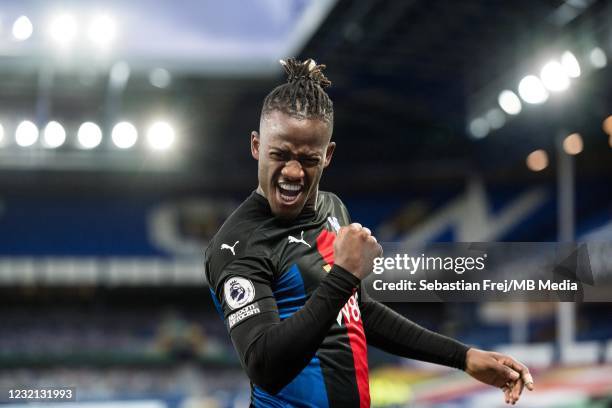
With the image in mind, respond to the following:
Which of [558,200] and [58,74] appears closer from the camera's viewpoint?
[58,74]

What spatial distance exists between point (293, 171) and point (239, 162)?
19.9 metres

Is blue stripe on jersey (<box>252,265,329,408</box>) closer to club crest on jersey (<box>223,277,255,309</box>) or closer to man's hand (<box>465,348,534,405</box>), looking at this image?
club crest on jersey (<box>223,277,255,309</box>)

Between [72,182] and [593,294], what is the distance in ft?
65.6

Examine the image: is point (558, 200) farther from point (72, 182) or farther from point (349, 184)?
point (72, 182)

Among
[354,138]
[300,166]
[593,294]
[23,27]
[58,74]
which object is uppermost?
[354,138]

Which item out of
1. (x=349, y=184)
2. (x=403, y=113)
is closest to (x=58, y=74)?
(x=403, y=113)

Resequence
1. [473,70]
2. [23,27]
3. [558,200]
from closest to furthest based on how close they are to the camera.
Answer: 1. [23,27]
2. [473,70]
3. [558,200]

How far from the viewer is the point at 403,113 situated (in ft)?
60.2

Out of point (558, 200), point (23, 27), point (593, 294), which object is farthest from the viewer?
point (558, 200)

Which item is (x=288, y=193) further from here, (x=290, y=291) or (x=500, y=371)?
(x=500, y=371)

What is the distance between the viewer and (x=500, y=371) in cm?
220

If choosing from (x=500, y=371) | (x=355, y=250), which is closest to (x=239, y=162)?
(x=500, y=371)
